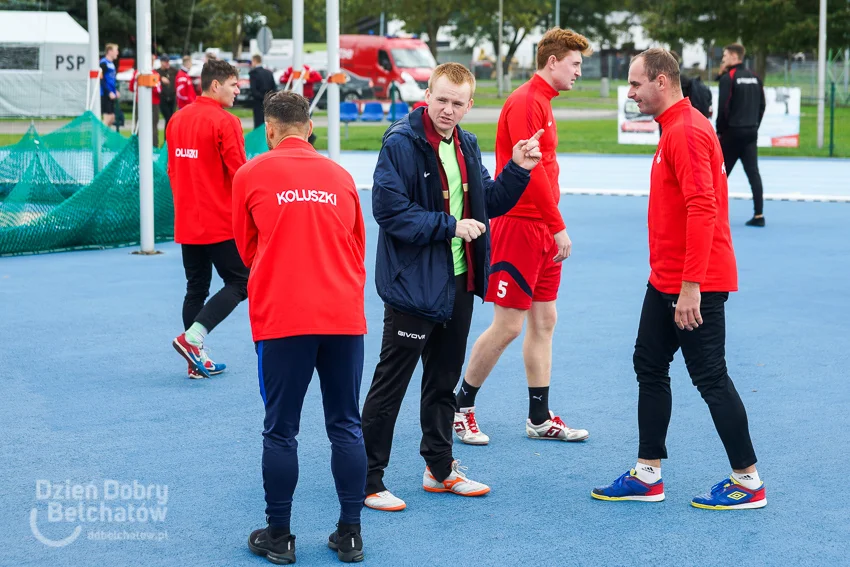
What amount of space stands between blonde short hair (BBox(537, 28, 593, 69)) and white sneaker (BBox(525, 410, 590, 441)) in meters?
1.87

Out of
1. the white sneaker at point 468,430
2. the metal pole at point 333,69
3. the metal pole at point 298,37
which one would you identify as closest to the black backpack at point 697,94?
the metal pole at point 333,69

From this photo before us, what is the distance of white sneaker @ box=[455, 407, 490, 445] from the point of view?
5.92 m

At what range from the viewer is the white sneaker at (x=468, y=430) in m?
5.92

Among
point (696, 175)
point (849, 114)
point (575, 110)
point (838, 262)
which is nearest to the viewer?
point (696, 175)

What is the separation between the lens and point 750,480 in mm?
4969

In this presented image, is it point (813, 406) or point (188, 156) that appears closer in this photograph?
point (813, 406)

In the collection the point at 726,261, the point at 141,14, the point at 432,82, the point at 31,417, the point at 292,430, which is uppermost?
the point at 141,14

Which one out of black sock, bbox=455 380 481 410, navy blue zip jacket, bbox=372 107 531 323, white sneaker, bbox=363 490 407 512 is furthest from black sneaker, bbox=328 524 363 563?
black sock, bbox=455 380 481 410

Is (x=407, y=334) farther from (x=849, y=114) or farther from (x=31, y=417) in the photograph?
(x=849, y=114)

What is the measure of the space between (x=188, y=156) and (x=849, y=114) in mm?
31641

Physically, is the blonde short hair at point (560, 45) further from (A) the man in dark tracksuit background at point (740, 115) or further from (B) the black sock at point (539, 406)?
(A) the man in dark tracksuit background at point (740, 115)

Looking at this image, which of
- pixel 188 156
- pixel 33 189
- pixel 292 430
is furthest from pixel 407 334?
pixel 33 189

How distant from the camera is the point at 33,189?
13016 millimetres

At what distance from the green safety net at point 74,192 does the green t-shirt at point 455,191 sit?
8597 millimetres
